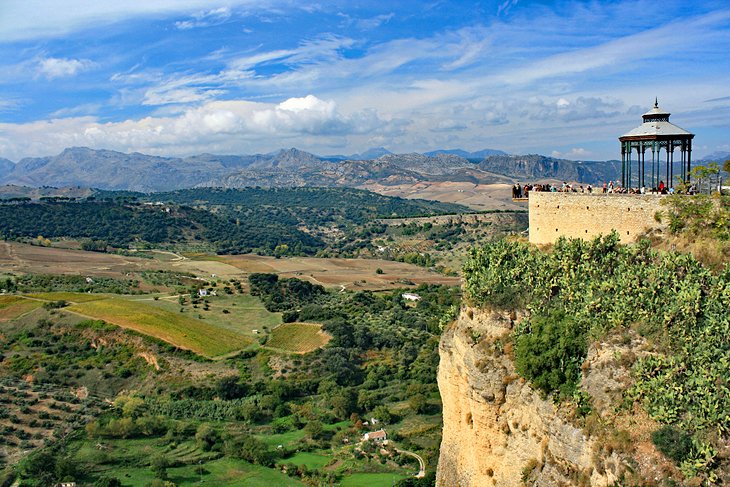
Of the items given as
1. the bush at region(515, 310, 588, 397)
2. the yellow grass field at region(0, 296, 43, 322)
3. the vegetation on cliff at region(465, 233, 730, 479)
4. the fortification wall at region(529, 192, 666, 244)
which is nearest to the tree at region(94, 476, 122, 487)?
the vegetation on cliff at region(465, 233, 730, 479)

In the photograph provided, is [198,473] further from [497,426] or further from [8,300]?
[8,300]

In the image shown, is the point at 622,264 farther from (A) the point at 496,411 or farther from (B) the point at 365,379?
(B) the point at 365,379

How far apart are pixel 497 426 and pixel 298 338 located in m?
49.6

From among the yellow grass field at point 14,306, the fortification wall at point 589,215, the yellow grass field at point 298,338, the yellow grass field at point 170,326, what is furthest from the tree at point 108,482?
the yellow grass field at point 14,306

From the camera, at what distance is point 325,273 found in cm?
10575

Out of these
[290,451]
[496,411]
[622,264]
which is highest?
[622,264]

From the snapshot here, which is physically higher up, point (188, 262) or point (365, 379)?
→ point (188, 262)

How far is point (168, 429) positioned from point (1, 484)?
41.7 feet

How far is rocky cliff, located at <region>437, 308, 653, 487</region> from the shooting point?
53.0 feet

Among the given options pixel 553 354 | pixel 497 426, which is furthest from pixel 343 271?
pixel 553 354

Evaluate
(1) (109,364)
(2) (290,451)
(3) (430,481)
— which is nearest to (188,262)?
(1) (109,364)

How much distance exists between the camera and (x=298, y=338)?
223ft

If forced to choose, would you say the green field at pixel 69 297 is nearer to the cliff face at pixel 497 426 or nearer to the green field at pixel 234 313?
the green field at pixel 234 313

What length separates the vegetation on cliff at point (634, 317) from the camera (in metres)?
14.7
